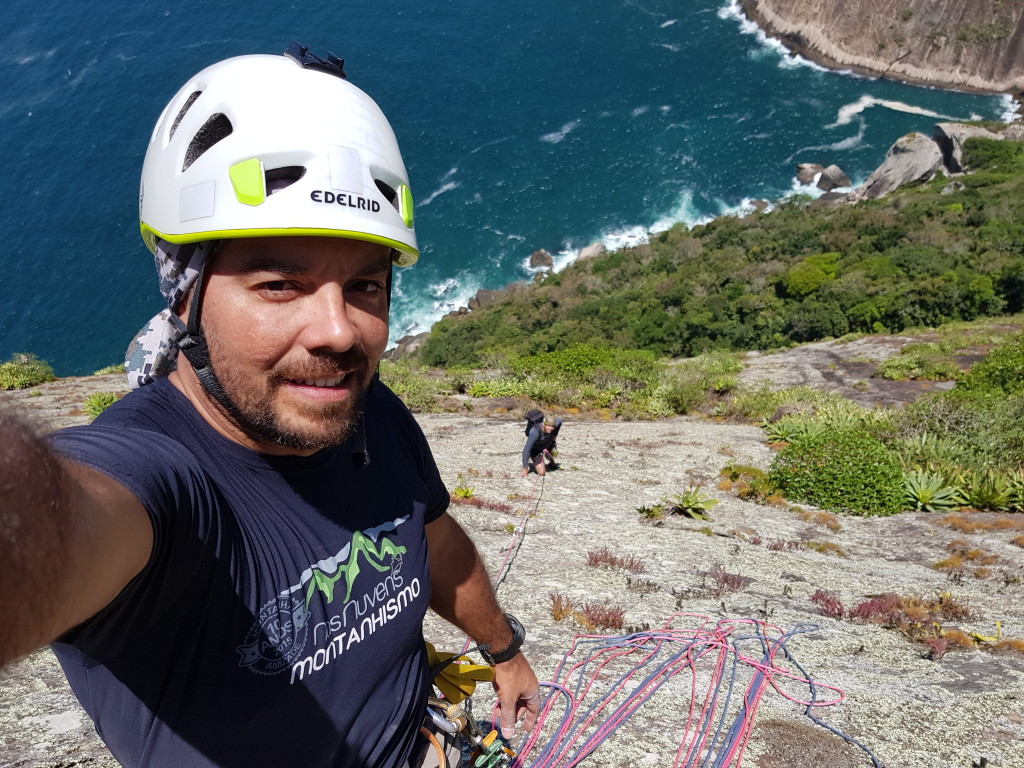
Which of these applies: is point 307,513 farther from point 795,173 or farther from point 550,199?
point 795,173

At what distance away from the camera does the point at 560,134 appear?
228 feet

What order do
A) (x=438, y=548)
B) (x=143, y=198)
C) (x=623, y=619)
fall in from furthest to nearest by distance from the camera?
(x=623, y=619)
(x=438, y=548)
(x=143, y=198)

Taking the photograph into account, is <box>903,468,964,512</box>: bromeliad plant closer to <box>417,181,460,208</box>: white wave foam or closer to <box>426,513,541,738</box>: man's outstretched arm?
<box>426,513,541,738</box>: man's outstretched arm

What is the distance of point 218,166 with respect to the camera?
2.27 meters

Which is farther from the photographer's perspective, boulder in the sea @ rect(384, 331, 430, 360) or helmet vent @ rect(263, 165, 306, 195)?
boulder in the sea @ rect(384, 331, 430, 360)

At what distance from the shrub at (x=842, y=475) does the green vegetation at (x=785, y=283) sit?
20.1 m

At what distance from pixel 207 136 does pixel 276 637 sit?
169 cm

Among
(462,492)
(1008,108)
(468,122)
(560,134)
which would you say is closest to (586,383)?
(462,492)

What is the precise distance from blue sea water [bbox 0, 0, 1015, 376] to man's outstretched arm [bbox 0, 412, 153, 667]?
52.5m

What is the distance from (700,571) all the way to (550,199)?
189ft

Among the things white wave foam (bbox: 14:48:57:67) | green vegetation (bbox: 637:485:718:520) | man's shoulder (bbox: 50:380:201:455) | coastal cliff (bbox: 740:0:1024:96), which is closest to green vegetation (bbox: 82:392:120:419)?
green vegetation (bbox: 637:485:718:520)

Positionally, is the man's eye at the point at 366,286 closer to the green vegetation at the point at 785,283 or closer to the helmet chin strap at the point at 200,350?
the helmet chin strap at the point at 200,350

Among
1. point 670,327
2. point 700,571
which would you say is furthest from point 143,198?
point 670,327

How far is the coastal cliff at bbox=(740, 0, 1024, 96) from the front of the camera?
71.9 m
